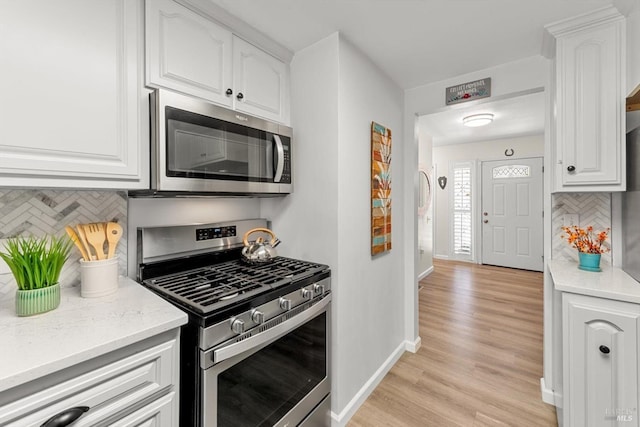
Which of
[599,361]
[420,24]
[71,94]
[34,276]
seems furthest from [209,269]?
[599,361]

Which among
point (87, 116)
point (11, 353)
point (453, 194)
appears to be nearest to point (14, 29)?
point (87, 116)

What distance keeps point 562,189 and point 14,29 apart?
8.26ft

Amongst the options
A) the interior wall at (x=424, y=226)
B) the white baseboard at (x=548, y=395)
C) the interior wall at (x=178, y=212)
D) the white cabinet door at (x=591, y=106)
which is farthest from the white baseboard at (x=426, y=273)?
the interior wall at (x=178, y=212)

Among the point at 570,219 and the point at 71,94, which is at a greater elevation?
the point at 71,94

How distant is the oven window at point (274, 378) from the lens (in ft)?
3.55

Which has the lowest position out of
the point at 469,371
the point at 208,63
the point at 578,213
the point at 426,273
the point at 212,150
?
the point at 469,371

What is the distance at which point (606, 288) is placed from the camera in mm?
1265

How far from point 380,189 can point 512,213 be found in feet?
14.6

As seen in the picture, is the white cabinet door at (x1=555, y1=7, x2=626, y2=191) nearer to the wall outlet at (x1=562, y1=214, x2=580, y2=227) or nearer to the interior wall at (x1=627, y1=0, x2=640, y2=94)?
the interior wall at (x1=627, y1=0, x2=640, y2=94)

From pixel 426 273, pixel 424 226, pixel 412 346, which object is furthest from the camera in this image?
pixel 424 226

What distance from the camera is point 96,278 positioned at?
115 centimetres

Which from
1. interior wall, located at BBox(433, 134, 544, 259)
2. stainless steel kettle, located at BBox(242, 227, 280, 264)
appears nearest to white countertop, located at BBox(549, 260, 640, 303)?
stainless steel kettle, located at BBox(242, 227, 280, 264)

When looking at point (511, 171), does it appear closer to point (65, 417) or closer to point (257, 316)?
point (257, 316)

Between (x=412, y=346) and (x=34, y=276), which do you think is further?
(x=412, y=346)
